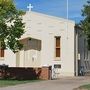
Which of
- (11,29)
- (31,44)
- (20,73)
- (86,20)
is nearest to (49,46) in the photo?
(31,44)

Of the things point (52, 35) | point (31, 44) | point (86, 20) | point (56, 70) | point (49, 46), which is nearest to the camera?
point (86, 20)

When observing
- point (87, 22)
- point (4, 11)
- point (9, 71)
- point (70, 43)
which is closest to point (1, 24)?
point (4, 11)

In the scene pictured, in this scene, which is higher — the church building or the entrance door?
the church building

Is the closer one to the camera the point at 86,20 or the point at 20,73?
the point at 86,20

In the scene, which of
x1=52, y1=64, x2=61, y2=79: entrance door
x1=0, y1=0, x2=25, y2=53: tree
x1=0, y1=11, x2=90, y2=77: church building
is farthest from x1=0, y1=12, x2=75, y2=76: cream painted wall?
x1=0, y1=0, x2=25, y2=53: tree

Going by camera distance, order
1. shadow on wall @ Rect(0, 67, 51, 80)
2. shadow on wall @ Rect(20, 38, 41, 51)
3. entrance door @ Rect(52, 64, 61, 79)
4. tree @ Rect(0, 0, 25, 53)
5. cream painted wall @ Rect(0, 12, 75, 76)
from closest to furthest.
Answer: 1. tree @ Rect(0, 0, 25, 53)
2. shadow on wall @ Rect(0, 67, 51, 80)
3. entrance door @ Rect(52, 64, 61, 79)
4. cream painted wall @ Rect(0, 12, 75, 76)
5. shadow on wall @ Rect(20, 38, 41, 51)

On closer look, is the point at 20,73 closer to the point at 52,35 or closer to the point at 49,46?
the point at 49,46

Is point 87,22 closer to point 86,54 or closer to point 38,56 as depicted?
point 38,56

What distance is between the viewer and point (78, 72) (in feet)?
151

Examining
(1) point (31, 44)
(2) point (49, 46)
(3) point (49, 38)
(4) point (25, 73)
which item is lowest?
(4) point (25, 73)

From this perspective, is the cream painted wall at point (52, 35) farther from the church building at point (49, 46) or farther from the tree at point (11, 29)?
the tree at point (11, 29)

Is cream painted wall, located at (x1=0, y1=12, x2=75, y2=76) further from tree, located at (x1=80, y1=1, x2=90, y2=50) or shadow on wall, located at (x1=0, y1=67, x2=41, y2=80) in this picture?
tree, located at (x1=80, y1=1, x2=90, y2=50)

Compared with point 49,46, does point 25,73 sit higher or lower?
lower

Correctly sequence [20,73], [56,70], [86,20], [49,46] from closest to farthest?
[86,20] → [20,73] → [56,70] → [49,46]
